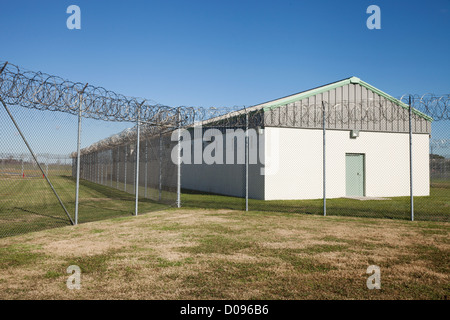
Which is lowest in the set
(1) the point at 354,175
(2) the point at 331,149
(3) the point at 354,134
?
(1) the point at 354,175

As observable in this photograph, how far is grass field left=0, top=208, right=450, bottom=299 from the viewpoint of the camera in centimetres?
387

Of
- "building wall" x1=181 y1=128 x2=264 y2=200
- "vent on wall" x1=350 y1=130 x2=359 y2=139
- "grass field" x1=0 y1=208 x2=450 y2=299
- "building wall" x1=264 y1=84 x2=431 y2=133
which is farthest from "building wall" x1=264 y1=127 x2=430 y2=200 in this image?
"grass field" x1=0 y1=208 x2=450 y2=299

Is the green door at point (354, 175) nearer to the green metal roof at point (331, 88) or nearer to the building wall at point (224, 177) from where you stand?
the green metal roof at point (331, 88)

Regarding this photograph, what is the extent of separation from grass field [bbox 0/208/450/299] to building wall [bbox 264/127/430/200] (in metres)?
6.90

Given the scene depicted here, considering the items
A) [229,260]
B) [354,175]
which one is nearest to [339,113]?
[354,175]

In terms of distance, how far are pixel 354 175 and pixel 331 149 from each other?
187 centimetres

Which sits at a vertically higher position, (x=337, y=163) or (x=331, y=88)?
(x=331, y=88)

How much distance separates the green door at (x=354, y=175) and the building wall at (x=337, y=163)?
0.25m

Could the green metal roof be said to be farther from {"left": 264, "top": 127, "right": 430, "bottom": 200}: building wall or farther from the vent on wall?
Result: the vent on wall

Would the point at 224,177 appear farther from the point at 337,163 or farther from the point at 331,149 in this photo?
the point at 337,163

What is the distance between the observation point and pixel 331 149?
1602 centimetres

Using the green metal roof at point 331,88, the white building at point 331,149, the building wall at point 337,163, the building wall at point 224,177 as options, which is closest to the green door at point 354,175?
the white building at point 331,149
